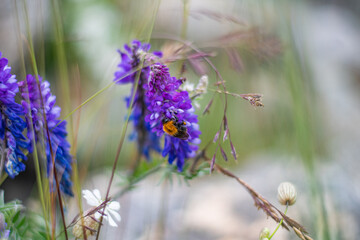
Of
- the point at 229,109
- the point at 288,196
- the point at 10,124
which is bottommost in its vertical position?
the point at 229,109

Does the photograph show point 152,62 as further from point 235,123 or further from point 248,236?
point 235,123

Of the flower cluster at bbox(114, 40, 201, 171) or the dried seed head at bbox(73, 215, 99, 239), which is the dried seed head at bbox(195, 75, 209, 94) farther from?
the dried seed head at bbox(73, 215, 99, 239)

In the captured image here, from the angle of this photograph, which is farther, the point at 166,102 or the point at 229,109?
the point at 229,109

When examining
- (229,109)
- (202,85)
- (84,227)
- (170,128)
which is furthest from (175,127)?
(229,109)

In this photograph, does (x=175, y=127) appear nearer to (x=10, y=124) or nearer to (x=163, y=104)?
(x=163, y=104)

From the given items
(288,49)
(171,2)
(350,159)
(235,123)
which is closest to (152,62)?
(288,49)

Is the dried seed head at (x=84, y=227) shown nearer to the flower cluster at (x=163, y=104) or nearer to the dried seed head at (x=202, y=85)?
the flower cluster at (x=163, y=104)

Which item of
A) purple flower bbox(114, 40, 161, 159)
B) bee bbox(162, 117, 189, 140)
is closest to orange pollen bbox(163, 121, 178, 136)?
bee bbox(162, 117, 189, 140)
